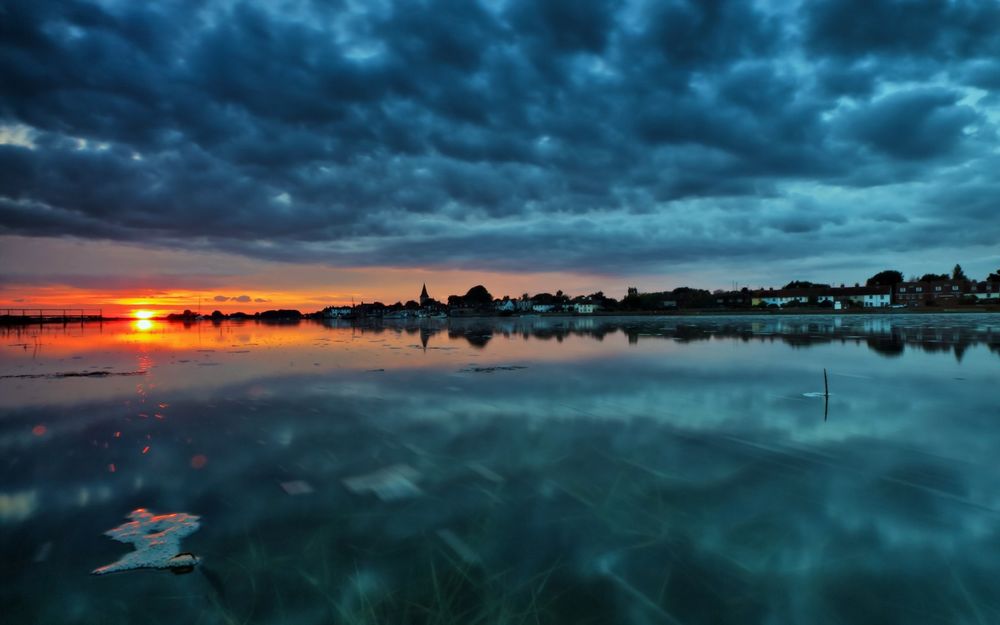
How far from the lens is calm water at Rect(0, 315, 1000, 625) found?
540 cm

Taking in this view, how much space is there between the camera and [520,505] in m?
7.90

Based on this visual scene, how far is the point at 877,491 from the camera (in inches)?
328

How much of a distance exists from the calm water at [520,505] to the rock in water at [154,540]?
6.8 inches

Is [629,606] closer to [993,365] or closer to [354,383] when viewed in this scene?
[354,383]

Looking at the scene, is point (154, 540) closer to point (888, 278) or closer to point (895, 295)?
point (895, 295)

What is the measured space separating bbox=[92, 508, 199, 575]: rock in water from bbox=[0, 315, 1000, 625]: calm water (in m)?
0.17

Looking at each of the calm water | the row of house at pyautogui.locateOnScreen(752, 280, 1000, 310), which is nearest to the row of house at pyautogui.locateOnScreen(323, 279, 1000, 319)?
the row of house at pyautogui.locateOnScreen(752, 280, 1000, 310)

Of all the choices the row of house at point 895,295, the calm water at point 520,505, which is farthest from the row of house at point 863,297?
the calm water at point 520,505

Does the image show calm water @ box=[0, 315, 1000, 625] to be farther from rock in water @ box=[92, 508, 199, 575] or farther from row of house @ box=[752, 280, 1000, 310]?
row of house @ box=[752, 280, 1000, 310]

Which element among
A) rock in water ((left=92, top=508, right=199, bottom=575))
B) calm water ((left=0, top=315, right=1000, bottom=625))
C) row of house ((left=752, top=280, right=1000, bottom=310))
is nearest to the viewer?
calm water ((left=0, top=315, right=1000, bottom=625))

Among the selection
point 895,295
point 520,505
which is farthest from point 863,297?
point 520,505

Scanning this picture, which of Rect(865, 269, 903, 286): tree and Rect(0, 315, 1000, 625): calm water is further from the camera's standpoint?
Rect(865, 269, 903, 286): tree

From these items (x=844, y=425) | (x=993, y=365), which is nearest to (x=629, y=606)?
(x=844, y=425)

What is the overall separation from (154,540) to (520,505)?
5.33m
